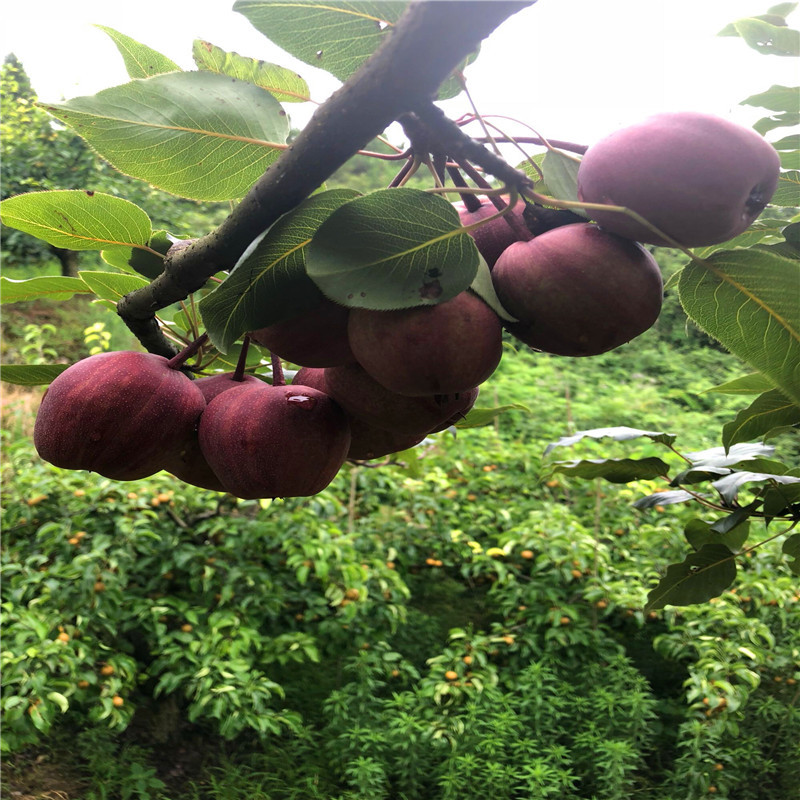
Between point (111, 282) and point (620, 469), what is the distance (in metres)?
0.56

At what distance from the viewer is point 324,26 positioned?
14.2 inches

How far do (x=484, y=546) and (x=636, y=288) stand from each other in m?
2.25

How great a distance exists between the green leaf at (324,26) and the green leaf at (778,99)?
594 mm

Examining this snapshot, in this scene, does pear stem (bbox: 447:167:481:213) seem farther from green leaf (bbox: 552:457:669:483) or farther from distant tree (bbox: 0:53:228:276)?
distant tree (bbox: 0:53:228:276)

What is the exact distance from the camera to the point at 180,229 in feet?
16.0

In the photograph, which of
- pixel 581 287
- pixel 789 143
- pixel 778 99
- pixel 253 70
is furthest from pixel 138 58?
pixel 778 99

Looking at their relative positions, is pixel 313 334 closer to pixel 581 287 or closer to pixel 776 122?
pixel 581 287

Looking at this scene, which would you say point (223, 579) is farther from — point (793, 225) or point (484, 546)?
point (793, 225)

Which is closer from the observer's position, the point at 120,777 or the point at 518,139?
the point at 518,139

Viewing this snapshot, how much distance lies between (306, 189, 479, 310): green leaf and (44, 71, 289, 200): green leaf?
113 mm

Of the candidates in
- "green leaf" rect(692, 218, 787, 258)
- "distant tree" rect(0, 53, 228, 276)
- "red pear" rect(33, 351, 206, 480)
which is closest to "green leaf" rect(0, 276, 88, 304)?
"red pear" rect(33, 351, 206, 480)

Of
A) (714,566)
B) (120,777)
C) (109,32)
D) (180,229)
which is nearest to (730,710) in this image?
(714,566)

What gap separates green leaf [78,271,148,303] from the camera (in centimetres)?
55

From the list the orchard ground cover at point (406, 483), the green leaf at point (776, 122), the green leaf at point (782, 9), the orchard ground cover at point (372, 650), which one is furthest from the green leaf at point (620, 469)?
the orchard ground cover at point (372, 650)
